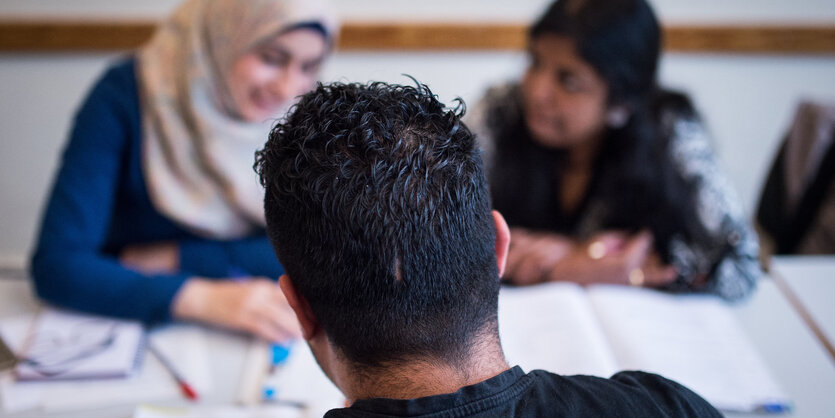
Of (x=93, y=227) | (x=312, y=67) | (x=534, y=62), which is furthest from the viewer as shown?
(x=534, y=62)

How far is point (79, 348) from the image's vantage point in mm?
1030

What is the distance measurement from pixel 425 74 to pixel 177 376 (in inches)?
69.8

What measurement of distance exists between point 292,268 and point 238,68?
0.73 metres

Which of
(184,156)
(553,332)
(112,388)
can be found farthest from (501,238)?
(184,156)

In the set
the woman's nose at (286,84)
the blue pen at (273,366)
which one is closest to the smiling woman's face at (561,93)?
the woman's nose at (286,84)

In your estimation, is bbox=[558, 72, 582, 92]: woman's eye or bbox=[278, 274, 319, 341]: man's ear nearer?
bbox=[278, 274, 319, 341]: man's ear

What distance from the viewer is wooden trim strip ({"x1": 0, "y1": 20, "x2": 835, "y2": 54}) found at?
2289 mm

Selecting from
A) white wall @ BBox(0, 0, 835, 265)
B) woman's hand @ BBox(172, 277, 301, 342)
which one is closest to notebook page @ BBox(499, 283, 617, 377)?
woman's hand @ BBox(172, 277, 301, 342)

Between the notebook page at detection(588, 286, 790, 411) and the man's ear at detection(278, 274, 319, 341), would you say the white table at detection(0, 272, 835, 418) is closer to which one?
the notebook page at detection(588, 286, 790, 411)

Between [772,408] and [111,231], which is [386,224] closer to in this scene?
[772,408]

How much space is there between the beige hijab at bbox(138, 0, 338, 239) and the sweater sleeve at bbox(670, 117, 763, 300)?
899mm

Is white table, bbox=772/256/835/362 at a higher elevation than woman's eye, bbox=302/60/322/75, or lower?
lower

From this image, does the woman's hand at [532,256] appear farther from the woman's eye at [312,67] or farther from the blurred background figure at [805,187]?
the blurred background figure at [805,187]

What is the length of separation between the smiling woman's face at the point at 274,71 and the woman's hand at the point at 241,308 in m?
0.40
